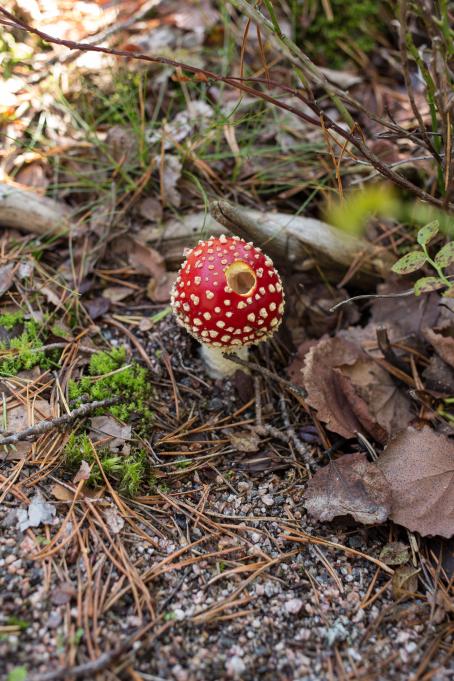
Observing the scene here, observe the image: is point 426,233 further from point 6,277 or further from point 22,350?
point 6,277

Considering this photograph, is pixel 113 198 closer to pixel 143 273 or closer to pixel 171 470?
pixel 143 273

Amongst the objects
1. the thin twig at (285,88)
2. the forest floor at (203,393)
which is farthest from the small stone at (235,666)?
the thin twig at (285,88)

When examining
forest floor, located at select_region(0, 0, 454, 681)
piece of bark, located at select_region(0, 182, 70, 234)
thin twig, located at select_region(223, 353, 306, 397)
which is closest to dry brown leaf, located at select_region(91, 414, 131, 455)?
forest floor, located at select_region(0, 0, 454, 681)

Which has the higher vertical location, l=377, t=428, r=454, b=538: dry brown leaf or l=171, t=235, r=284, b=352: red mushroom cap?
l=171, t=235, r=284, b=352: red mushroom cap

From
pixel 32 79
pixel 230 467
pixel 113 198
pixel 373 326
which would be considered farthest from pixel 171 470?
pixel 32 79

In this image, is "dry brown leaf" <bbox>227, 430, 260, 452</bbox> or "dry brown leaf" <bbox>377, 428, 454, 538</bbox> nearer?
"dry brown leaf" <bbox>377, 428, 454, 538</bbox>

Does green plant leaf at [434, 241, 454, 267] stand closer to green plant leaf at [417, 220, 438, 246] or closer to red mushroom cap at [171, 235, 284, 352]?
green plant leaf at [417, 220, 438, 246]

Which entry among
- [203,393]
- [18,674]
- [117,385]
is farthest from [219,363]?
[18,674]
